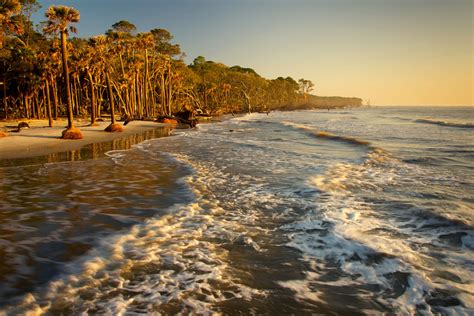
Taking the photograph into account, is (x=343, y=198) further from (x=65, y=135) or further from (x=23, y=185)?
(x=65, y=135)

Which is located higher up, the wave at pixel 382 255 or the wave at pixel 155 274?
the wave at pixel 155 274

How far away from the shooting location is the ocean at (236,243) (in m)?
4.29

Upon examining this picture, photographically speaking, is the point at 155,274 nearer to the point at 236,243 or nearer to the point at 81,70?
the point at 236,243

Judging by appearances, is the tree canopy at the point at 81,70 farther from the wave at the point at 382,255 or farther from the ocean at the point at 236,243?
the wave at the point at 382,255

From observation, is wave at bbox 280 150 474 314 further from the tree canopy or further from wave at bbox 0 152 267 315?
the tree canopy

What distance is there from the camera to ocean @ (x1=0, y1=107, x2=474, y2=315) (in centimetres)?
429

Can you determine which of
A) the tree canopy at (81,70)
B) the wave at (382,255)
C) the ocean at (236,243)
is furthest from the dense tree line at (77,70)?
the wave at (382,255)

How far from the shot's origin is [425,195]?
9719 millimetres

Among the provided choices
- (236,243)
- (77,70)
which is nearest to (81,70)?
(77,70)

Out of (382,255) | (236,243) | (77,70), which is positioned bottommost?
(382,255)

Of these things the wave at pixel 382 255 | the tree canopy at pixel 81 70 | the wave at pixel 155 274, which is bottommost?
the wave at pixel 382 255

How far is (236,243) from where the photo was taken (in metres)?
6.17

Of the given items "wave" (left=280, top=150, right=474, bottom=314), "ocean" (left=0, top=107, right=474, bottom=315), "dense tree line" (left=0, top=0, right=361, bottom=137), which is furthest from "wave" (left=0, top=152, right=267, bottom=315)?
"dense tree line" (left=0, top=0, right=361, bottom=137)

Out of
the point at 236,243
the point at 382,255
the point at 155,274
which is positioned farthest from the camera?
the point at 236,243
